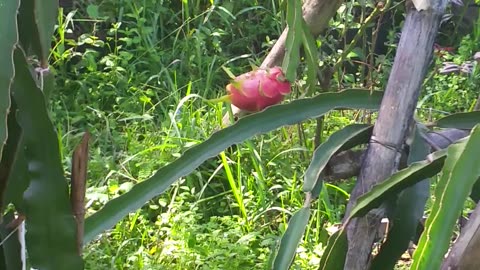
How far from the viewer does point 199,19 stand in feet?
9.46

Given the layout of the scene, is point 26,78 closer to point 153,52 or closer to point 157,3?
point 153,52

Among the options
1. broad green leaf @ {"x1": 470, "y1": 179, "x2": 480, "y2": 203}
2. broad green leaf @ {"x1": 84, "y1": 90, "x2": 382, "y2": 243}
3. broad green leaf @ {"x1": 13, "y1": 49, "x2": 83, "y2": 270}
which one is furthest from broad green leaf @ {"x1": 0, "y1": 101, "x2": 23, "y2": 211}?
broad green leaf @ {"x1": 470, "y1": 179, "x2": 480, "y2": 203}

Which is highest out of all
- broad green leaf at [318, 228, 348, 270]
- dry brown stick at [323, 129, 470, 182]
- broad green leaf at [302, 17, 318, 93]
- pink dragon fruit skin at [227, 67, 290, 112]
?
broad green leaf at [302, 17, 318, 93]

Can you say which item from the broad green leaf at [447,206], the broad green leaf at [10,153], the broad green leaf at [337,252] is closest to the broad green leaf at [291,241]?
the broad green leaf at [337,252]

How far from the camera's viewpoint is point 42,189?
0.71 metres

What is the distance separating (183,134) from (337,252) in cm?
129

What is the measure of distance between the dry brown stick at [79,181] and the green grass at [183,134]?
68 centimetres

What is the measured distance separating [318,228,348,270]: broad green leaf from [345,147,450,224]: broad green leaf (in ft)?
0.07

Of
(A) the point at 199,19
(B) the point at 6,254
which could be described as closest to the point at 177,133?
(A) the point at 199,19

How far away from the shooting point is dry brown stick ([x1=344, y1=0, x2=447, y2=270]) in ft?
3.06

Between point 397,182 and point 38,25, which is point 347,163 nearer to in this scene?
point 397,182

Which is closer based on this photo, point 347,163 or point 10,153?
point 10,153

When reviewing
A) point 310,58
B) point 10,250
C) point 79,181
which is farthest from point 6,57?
point 310,58

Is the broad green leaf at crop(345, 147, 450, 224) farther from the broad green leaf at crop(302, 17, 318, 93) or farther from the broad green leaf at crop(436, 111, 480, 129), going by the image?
A: the broad green leaf at crop(302, 17, 318, 93)
